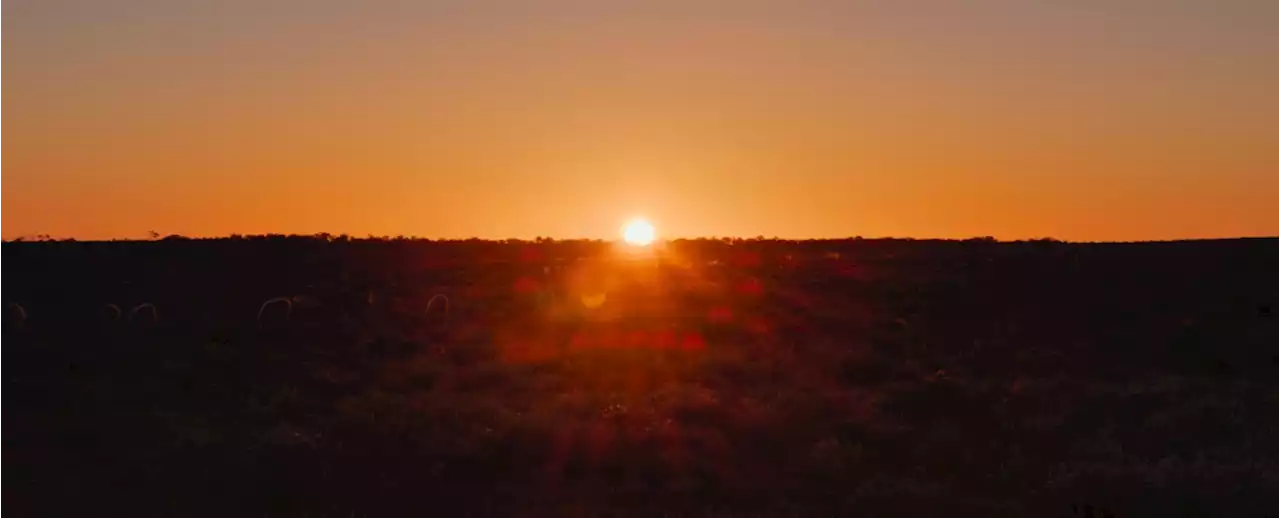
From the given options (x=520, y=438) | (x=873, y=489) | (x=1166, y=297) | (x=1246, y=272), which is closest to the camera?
(x=873, y=489)

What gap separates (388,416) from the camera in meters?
22.2

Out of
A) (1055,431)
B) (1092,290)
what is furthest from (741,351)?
(1092,290)

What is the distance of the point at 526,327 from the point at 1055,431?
1531 cm

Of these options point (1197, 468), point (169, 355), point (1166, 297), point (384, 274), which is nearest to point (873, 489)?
point (1197, 468)

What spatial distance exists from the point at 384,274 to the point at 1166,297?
75.1 ft

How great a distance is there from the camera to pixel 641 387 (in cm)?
2544

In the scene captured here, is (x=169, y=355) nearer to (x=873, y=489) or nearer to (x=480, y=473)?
(x=480, y=473)

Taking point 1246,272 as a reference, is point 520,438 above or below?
below

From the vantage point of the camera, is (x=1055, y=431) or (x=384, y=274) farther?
(x=384, y=274)

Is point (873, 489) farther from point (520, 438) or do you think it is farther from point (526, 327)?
point (526, 327)

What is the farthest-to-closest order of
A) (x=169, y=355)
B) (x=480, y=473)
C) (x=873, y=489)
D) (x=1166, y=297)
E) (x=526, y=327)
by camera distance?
(x=1166, y=297), (x=526, y=327), (x=169, y=355), (x=480, y=473), (x=873, y=489)

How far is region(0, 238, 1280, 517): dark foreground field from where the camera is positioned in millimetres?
17625

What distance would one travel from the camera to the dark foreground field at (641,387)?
17625 mm

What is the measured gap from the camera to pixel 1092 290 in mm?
41344
